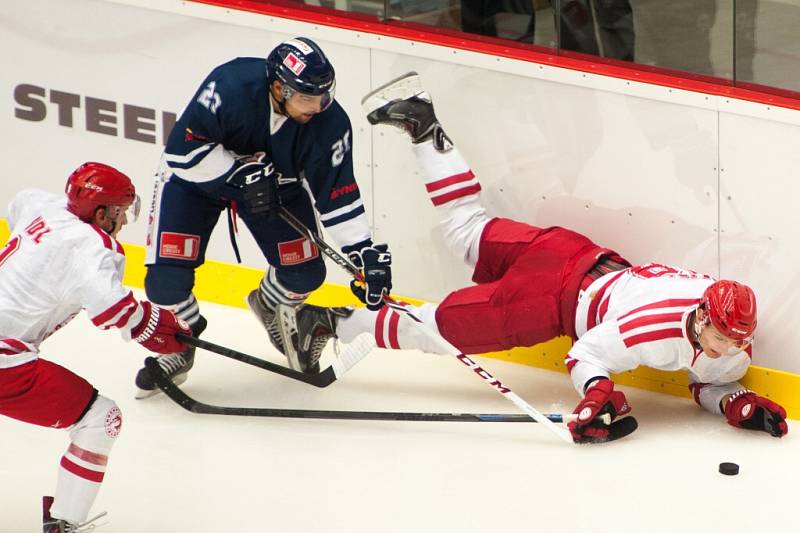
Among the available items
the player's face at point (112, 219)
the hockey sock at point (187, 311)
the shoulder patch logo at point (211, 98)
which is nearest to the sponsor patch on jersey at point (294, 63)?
the shoulder patch logo at point (211, 98)

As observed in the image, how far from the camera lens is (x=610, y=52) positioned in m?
4.70

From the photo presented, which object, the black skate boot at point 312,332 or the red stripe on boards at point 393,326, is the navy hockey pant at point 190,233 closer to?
the black skate boot at point 312,332

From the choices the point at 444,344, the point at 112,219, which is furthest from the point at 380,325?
the point at 112,219

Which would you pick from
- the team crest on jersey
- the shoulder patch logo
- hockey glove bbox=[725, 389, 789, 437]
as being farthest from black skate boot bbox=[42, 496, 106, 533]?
hockey glove bbox=[725, 389, 789, 437]

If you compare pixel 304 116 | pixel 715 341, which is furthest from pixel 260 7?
pixel 715 341

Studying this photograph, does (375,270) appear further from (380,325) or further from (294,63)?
(294,63)

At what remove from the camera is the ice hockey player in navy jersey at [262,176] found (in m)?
4.32

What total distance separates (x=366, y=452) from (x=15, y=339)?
3.66ft

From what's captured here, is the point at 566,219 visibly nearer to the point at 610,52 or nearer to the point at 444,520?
the point at 610,52

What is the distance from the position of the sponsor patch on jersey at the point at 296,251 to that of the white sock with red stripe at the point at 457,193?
0.43 metres

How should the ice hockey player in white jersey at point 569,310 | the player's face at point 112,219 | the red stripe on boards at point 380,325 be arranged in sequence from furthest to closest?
the red stripe on boards at point 380,325
the ice hockey player in white jersey at point 569,310
the player's face at point 112,219

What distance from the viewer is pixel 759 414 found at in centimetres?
434

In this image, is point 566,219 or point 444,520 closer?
Answer: point 444,520

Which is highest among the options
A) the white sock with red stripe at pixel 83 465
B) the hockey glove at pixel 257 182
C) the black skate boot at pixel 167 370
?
the hockey glove at pixel 257 182
